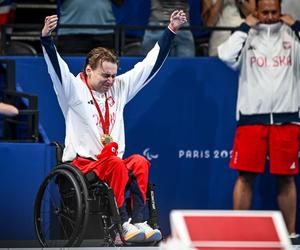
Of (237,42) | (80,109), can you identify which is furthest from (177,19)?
(237,42)

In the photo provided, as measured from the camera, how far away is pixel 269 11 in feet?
27.4

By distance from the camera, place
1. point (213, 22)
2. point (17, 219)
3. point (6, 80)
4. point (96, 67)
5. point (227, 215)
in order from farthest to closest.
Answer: point (213, 22) → point (6, 80) → point (17, 219) → point (96, 67) → point (227, 215)

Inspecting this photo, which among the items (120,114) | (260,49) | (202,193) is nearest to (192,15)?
(260,49)

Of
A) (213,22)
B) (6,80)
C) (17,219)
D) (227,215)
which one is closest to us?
(227,215)

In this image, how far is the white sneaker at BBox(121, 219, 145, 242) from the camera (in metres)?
6.46

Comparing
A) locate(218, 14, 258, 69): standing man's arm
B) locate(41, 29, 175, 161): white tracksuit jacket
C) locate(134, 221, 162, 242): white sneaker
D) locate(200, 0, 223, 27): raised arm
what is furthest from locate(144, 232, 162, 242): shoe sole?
locate(200, 0, 223, 27): raised arm

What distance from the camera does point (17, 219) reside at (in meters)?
7.64

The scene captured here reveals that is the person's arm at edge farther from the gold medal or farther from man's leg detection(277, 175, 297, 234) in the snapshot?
man's leg detection(277, 175, 297, 234)

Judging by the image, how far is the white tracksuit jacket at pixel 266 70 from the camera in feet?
27.5

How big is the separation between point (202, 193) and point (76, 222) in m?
2.41

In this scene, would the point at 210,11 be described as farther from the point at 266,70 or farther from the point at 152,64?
the point at 152,64

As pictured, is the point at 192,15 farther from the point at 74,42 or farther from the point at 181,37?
the point at 74,42

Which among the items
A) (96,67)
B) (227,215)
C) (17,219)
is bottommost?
(17,219)

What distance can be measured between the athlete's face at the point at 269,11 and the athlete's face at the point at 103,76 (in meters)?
1.91
